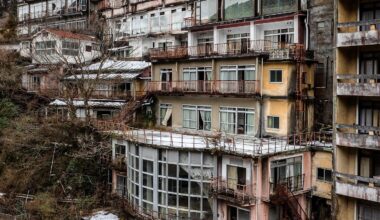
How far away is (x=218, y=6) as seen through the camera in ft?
124

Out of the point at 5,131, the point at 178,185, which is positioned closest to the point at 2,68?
the point at 5,131

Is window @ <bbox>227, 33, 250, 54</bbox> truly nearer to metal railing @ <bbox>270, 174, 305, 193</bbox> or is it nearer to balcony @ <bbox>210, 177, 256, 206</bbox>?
metal railing @ <bbox>270, 174, 305, 193</bbox>

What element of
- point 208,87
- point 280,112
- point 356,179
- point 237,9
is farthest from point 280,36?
point 356,179

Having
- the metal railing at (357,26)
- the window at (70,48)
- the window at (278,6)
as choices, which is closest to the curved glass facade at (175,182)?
the metal railing at (357,26)

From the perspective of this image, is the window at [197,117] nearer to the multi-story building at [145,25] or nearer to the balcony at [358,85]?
the multi-story building at [145,25]

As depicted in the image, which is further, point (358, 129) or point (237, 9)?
point (237, 9)

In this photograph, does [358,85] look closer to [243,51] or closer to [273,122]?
[273,122]

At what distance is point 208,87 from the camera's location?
33.2 meters

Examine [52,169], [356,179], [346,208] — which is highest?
[356,179]

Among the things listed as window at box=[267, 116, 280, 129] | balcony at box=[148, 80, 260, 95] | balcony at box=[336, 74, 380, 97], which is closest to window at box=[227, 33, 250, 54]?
balcony at box=[148, 80, 260, 95]

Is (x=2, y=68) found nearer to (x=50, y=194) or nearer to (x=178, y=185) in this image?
(x=50, y=194)

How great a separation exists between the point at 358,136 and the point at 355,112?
1996 millimetres

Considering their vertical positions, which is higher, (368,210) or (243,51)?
(243,51)

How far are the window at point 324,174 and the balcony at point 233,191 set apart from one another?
4813 millimetres
